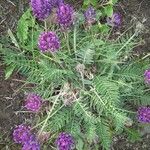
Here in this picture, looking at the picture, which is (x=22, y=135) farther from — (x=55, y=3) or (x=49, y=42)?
(x=55, y=3)

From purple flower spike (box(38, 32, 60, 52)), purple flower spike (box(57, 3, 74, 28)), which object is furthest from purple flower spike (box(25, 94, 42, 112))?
purple flower spike (box(57, 3, 74, 28))

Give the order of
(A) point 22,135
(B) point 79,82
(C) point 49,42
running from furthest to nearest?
(B) point 79,82, (A) point 22,135, (C) point 49,42

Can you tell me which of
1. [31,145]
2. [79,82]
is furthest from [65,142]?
[79,82]

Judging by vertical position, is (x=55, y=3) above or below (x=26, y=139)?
above

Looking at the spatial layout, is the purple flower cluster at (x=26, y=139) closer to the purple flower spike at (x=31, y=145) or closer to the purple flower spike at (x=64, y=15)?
the purple flower spike at (x=31, y=145)

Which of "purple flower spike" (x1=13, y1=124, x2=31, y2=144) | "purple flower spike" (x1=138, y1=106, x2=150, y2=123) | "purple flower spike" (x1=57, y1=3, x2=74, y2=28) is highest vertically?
"purple flower spike" (x1=57, y1=3, x2=74, y2=28)

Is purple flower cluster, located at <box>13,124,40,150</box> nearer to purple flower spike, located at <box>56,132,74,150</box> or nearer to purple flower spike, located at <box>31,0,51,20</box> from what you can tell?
purple flower spike, located at <box>56,132,74,150</box>

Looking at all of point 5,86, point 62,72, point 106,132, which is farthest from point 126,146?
point 5,86

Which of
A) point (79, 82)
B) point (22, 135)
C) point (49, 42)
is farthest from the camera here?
point (79, 82)
